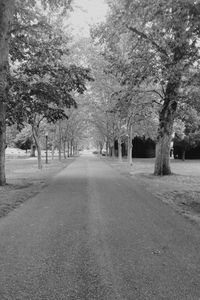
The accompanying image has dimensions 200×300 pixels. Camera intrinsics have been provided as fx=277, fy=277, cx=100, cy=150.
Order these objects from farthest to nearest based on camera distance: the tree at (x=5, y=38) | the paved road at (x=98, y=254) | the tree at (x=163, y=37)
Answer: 1. the tree at (x=5, y=38)
2. the tree at (x=163, y=37)
3. the paved road at (x=98, y=254)

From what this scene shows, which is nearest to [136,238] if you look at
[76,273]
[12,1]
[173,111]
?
[76,273]

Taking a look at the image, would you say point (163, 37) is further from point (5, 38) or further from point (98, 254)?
point (98, 254)

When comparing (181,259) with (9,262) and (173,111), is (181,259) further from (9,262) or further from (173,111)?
(173,111)

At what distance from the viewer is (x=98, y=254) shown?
179 inches

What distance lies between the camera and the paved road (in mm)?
3430

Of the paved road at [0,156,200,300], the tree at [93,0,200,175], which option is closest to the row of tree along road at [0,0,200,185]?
the tree at [93,0,200,175]

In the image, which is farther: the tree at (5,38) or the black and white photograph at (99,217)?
the tree at (5,38)

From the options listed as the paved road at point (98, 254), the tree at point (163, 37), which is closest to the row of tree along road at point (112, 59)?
the tree at point (163, 37)

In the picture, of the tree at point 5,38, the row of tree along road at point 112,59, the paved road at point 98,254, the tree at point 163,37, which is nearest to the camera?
the paved road at point 98,254

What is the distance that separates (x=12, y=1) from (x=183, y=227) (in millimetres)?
11889

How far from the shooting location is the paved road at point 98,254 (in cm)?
343

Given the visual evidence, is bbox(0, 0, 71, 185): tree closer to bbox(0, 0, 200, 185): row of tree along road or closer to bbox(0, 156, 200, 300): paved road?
bbox(0, 0, 200, 185): row of tree along road

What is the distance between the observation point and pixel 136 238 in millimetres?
5410

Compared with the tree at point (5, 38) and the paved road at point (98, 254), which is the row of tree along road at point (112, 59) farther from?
the paved road at point (98, 254)
